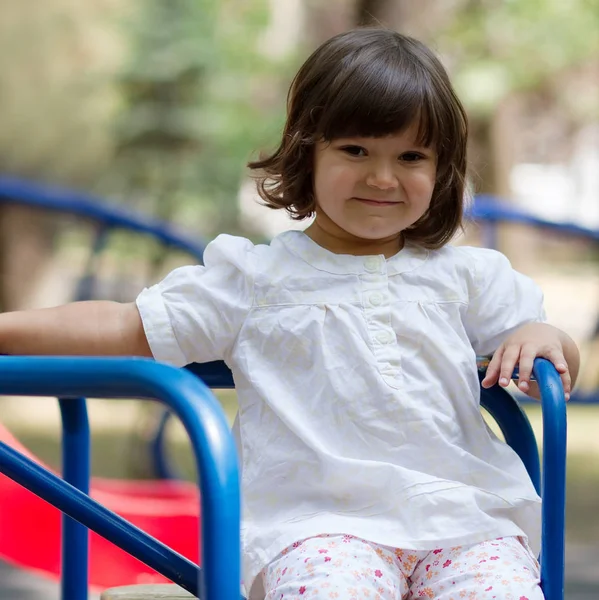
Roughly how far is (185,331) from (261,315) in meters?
0.10

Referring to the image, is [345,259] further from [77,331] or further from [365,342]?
[77,331]

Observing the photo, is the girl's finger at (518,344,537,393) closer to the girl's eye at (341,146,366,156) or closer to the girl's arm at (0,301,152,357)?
the girl's eye at (341,146,366,156)

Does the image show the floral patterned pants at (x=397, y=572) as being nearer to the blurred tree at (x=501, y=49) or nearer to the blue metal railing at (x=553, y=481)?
the blue metal railing at (x=553, y=481)

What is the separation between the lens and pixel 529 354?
55.0 inches

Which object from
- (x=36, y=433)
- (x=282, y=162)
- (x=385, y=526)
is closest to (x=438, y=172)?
(x=282, y=162)

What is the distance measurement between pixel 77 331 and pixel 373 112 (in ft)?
1.53

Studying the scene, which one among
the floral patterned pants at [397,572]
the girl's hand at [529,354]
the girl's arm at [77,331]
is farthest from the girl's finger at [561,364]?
the girl's arm at [77,331]

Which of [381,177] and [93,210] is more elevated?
[381,177]

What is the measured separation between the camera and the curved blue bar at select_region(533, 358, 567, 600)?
4.29ft

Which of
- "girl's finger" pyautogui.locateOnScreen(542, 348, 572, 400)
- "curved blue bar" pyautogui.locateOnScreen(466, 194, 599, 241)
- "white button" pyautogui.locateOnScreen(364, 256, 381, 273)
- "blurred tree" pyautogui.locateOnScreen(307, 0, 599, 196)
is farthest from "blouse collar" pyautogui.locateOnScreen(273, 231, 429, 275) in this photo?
"blurred tree" pyautogui.locateOnScreen(307, 0, 599, 196)

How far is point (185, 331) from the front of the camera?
1431 mm

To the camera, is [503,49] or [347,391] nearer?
[347,391]

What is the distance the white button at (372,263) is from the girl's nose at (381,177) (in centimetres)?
11

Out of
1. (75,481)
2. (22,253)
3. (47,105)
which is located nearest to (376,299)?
(75,481)
